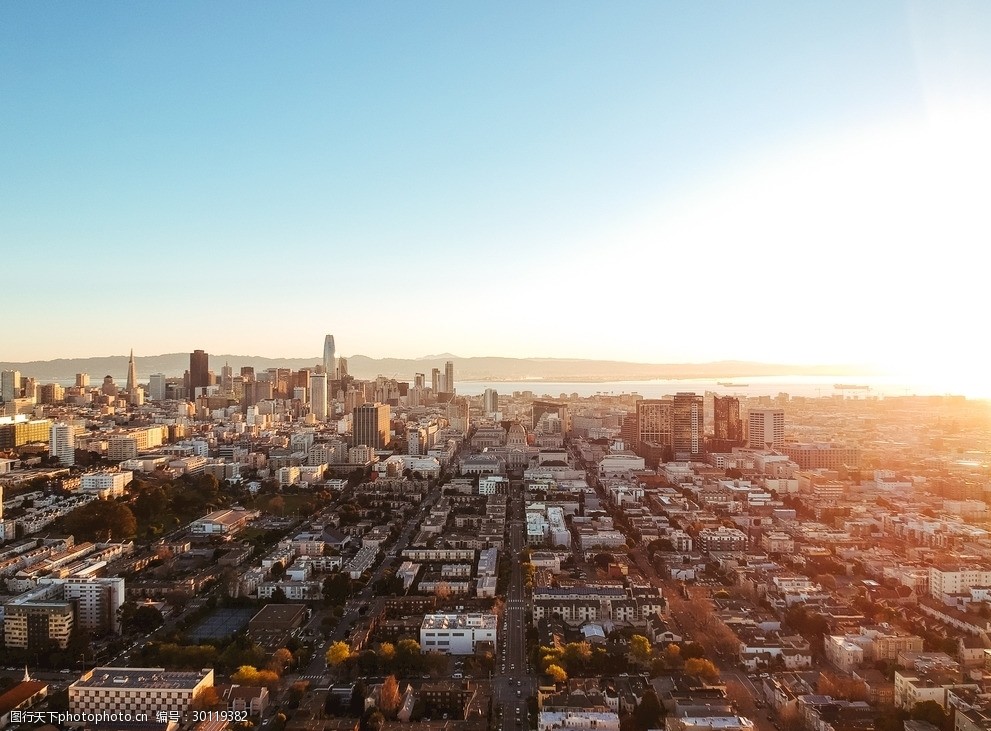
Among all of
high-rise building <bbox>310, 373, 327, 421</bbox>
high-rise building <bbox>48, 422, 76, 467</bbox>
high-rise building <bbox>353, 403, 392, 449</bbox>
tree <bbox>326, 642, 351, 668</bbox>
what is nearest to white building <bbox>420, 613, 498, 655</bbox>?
tree <bbox>326, 642, 351, 668</bbox>

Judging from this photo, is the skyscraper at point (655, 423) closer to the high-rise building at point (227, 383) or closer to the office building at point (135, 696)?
the office building at point (135, 696)

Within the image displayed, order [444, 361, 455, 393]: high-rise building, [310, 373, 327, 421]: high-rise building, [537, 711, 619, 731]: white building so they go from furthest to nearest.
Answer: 1. [444, 361, 455, 393]: high-rise building
2. [310, 373, 327, 421]: high-rise building
3. [537, 711, 619, 731]: white building

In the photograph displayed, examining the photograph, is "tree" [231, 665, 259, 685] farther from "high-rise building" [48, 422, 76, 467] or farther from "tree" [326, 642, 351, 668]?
"high-rise building" [48, 422, 76, 467]

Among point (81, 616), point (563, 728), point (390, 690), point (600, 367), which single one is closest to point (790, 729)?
point (563, 728)

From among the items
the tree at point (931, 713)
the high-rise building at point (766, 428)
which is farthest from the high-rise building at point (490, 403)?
the tree at point (931, 713)

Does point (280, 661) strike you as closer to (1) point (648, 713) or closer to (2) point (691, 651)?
(1) point (648, 713)

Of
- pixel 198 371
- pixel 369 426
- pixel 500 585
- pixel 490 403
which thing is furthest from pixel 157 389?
pixel 500 585

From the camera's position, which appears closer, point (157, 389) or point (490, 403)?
point (490, 403)
